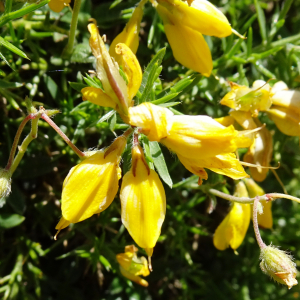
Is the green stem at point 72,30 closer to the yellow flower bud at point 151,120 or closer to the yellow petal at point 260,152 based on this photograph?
the yellow flower bud at point 151,120

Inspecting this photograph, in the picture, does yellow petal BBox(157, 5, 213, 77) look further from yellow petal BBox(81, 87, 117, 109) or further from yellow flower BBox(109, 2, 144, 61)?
yellow petal BBox(81, 87, 117, 109)

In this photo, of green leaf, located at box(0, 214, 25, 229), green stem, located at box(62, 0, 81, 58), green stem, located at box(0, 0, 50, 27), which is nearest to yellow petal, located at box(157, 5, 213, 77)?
green stem, located at box(62, 0, 81, 58)

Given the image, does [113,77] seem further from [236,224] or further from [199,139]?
[236,224]

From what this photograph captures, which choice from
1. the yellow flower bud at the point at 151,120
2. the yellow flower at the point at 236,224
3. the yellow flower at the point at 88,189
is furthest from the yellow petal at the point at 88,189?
the yellow flower at the point at 236,224

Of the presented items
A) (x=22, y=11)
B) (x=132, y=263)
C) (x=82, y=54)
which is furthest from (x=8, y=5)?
(x=132, y=263)

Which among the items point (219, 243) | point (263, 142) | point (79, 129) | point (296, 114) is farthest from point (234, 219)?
point (79, 129)

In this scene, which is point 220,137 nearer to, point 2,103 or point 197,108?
point 197,108
